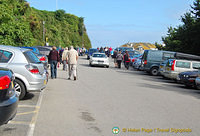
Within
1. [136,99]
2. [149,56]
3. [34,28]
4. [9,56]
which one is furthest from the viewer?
[34,28]

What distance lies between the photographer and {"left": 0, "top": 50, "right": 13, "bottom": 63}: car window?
8943mm

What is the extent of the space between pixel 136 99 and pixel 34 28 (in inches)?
1740

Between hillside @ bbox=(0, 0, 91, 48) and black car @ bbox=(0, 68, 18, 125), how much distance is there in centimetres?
2359

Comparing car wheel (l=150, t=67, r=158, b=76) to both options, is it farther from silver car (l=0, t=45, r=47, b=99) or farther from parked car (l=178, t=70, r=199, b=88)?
silver car (l=0, t=45, r=47, b=99)

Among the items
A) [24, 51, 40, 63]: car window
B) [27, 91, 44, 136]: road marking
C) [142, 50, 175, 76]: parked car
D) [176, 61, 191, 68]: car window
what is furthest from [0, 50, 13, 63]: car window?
[142, 50, 175, 76]: parked car

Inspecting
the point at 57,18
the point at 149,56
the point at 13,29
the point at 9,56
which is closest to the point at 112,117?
the point at 9,56

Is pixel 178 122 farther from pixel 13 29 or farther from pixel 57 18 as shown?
pixel 57 18

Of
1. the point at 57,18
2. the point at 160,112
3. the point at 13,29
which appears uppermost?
the point at 57,18

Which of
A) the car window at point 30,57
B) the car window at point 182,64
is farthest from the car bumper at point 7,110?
the car window at point 182,64

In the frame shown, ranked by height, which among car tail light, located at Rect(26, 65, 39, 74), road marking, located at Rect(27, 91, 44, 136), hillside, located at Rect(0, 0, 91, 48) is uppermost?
hillside, located at Rect(0, 0, 91, 48)

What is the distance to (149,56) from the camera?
2353cm

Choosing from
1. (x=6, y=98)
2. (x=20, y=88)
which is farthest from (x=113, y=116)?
(x=20, y=88)

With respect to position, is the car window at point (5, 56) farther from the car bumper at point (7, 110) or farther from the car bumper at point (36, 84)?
the car bumper at point (7, 110)

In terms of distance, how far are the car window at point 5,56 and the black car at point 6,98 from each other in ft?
11.7
